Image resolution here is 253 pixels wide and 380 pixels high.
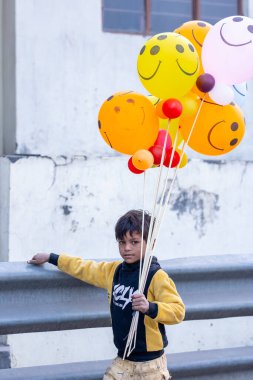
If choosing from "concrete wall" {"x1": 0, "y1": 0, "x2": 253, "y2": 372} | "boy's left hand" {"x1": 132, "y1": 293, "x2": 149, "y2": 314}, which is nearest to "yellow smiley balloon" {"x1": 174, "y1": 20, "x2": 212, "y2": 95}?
"boy's left hand" {"x1": 132, "y1": 293, "x2": 149, "y2": 314}

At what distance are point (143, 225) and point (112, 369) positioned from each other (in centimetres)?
62

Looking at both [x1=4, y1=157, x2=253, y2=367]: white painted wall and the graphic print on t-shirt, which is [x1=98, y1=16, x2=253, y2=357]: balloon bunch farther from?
[x1=4, y1=157, x2=253, y2=367]: white painted wall

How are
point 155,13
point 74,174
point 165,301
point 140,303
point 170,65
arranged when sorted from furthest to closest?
point 155,13 < point 74,174 < point 170,65 < point 165,301 < point 140,303

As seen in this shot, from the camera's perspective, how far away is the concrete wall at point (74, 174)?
7289 millimetres

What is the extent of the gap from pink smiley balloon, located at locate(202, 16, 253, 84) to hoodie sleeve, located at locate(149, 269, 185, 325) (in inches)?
37.9

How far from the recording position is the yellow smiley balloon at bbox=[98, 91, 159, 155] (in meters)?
→ 3.77

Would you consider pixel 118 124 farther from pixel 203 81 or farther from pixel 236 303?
pixel 236 303

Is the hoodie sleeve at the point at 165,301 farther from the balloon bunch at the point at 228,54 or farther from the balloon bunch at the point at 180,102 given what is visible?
the balloon bunch at the point at 228,54

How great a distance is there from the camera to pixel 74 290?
361 centimetres

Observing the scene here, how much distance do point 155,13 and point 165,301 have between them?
4.96 m

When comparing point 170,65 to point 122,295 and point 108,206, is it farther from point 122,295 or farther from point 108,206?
point 108,206

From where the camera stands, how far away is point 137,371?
3.57m

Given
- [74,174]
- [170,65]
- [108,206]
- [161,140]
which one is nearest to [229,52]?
[170,65]

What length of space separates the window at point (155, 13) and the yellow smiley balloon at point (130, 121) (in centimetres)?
404
